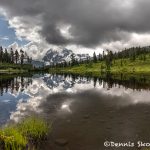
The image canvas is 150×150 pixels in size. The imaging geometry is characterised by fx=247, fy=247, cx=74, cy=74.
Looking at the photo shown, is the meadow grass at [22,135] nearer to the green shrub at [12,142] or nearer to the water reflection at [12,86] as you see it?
the green shrub at [12,142]

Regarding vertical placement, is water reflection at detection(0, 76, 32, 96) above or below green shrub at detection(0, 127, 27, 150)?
below

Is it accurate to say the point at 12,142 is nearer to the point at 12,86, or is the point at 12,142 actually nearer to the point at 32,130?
the point at 32,130

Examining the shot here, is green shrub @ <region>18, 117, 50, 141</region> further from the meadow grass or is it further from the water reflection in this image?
the water reflection

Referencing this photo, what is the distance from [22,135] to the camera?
1872cm

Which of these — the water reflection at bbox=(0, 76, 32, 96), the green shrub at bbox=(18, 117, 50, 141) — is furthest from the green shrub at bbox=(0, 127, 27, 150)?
the water reflection at bbox=(0, 76, 32, 96)

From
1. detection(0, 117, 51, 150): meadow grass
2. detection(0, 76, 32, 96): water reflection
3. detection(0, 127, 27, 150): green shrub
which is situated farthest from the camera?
detection(0, 76, 32, 96): water reflection

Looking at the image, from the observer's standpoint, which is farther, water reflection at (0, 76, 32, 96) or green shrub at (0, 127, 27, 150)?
water reflection at (0, 76, 32, 96)

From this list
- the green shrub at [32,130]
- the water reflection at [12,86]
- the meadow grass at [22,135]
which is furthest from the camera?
the water reflection at [12,86]

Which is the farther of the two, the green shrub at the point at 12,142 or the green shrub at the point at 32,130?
the green shrub at the point at 32,130

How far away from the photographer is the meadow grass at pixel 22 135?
16.0 meters

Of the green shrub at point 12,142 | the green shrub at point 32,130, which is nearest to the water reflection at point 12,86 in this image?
the green shrub at point 32,130

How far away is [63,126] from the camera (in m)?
25.6

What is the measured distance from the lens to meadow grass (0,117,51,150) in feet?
52.3

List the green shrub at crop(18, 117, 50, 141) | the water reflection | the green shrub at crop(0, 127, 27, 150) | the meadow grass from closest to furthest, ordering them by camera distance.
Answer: the green shrub at crop(0, 127, 27, 150) → the meadow grass → the green shrub at crop(18, 117, 50, 141) → the water reflection
